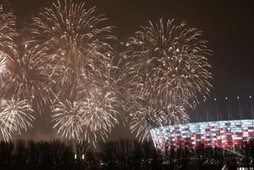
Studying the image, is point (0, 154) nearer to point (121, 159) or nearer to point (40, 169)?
point (40, 169)

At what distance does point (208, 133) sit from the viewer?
7525 centimetres

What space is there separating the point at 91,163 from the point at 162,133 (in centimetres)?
3309

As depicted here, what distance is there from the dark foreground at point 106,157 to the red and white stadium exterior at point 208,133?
84.8 feet

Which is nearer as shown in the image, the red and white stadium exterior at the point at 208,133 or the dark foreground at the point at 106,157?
the dark foreground at the point at 106,157

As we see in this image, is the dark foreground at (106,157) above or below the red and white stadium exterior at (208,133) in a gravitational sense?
below

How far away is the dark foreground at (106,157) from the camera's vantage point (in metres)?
41.3

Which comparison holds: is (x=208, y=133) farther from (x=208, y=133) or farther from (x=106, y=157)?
(x=106, y=157)

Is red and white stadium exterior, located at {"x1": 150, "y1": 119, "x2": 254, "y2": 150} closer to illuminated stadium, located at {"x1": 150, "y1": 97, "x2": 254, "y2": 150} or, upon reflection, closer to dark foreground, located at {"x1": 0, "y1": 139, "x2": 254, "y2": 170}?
illuminated stadium, located at {"x1": 150, "y1": 97, "x2": 254, "y2": 150}

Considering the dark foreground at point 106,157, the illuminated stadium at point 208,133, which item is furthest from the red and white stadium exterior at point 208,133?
the dark foreground at point 106,157

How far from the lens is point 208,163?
1656 inches

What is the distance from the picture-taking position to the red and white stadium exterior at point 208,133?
235ft

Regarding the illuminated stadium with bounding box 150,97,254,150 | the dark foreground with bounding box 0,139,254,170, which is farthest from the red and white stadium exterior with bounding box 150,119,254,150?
the dark foreground with bounding box 0,139,254,170

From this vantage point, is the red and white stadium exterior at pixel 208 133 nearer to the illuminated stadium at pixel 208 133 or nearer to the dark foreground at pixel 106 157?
the illuminated stadium at pixel 208 133

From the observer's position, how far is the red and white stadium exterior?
→ 2817 inches
